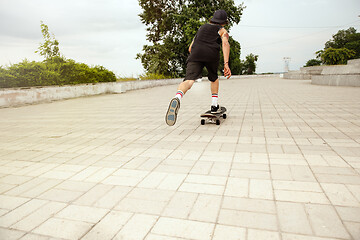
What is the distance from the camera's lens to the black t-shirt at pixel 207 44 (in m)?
4.91

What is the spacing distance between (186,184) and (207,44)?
327 centimetres

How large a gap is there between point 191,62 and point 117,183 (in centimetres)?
316

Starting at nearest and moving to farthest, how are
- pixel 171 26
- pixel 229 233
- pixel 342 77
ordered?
pixel 229 233 < pixel 342 77 < pixel 171 26

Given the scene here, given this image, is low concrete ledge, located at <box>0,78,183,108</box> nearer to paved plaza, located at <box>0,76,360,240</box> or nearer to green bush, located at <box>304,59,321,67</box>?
paved plaza, located at <box>0,76,360,240</box>

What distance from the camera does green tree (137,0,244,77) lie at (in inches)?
1264

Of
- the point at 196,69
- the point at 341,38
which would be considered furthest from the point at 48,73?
the point at 341,38

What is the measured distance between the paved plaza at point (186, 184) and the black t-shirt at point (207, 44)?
1.43 metres

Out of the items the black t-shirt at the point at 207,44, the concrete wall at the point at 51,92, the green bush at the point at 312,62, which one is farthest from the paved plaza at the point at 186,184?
the green bush at the point at 312,62

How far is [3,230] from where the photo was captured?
1.81m

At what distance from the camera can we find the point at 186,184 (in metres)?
2.44

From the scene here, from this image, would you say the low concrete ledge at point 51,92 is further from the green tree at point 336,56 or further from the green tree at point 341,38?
the green tree at point 341,38

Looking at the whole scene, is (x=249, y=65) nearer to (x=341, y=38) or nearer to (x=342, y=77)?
(x=341, y=38)

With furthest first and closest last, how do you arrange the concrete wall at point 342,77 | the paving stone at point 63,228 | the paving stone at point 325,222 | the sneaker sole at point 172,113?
the concrete wall at point 342,77 < the sneaker sole at point 172,113 < the paving stone at point 63,228 < the paving stone at point 325,222

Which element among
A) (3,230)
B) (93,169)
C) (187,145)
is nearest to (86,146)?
(93,169)
